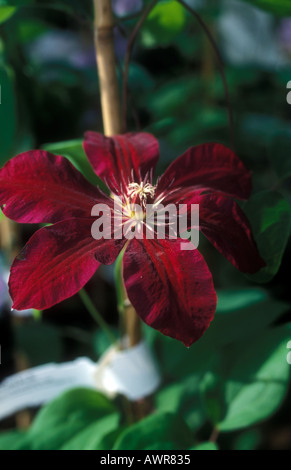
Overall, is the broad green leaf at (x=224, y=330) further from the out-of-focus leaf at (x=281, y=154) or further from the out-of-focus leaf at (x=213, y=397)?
the out-of-focus leaf at (x=281, y=154)

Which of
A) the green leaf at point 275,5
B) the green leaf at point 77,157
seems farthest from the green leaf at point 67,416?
the green leaf at point 275,5

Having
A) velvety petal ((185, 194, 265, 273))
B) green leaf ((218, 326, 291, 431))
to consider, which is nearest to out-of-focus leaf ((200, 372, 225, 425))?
green leaf ((218, 326, 291, 431))

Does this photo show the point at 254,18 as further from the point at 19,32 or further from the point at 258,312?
the point at 258,312

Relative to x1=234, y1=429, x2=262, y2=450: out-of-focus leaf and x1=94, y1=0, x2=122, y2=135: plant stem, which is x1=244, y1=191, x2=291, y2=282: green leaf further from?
x1=234, y1=429, x2=262, y2=450: out-of-focus leaf

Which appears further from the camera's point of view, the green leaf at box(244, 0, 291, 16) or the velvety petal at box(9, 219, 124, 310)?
the green leaf at box(244, 0, 291, 16)

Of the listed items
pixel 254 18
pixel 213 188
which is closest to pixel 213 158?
pixel 213 188

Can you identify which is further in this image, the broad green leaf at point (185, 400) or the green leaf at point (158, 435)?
the broad green leaf at point (185, 400)

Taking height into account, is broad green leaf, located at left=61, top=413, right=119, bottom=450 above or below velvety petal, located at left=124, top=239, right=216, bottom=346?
below
